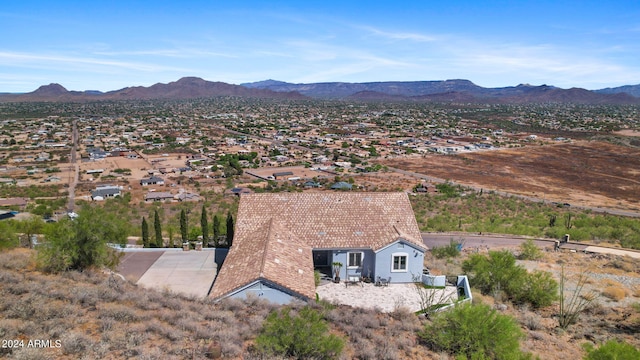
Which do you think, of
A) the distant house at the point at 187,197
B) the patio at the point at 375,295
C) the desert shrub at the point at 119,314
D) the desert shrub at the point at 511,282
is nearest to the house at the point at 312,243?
the patio at the point at 375,295

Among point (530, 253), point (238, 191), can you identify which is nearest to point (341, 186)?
point (238, 191)

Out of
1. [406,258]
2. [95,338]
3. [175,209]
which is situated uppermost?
[95,338]

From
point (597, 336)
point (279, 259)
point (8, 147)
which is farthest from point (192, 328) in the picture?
point (8, 147)

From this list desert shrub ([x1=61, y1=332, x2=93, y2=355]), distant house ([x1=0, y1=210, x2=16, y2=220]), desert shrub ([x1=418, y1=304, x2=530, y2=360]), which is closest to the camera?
desert shrub ([x1=61, y1=332, x2=93, y2=355])

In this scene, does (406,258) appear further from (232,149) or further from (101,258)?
(232,149)

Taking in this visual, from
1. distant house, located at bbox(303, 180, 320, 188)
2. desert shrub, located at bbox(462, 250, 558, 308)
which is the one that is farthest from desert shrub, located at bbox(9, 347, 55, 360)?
distant house, located at bbox(303, 180, 320, 188)

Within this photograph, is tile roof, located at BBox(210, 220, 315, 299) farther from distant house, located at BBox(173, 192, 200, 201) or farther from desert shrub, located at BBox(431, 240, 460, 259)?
distant house, located at BBox(173, 192, 200, 201)
